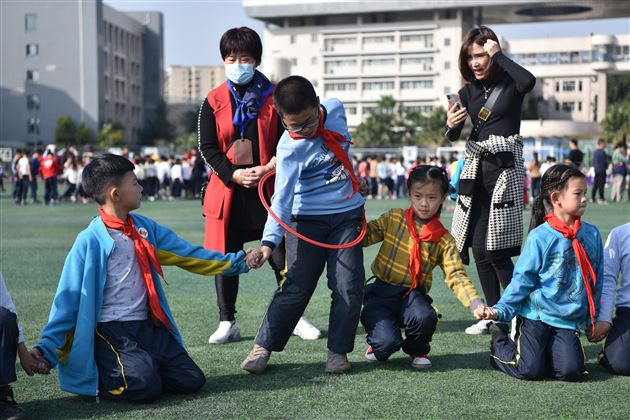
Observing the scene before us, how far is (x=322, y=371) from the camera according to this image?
4.50 m

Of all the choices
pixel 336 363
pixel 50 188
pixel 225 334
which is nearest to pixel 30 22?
pixel 50 188

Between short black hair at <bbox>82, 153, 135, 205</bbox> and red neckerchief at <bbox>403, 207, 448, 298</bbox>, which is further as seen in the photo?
red neckerchief at <bbox>403, 207, 448, 298</bbox>

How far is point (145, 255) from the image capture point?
410cm

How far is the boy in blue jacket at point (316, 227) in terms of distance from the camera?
443cm

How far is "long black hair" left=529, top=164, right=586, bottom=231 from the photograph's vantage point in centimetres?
447

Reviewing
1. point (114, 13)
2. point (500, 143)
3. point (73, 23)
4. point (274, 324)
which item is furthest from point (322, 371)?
point (114, 13)

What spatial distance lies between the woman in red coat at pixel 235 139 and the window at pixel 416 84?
296ft

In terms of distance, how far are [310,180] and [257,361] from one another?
3.41 feet

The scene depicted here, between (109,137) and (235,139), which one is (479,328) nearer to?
(235,139)

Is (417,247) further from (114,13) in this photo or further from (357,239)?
(114,13)

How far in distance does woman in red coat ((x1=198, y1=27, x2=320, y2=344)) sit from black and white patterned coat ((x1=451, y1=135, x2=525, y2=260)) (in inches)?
50.1

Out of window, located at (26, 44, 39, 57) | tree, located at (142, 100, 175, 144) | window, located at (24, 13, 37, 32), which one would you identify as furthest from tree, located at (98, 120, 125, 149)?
window, located at (24, 13, 37, 32)

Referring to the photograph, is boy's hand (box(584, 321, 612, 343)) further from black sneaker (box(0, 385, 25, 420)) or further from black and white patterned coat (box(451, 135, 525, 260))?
black sneaker (box(0, 385, 25, 420))

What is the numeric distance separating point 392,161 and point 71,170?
519 inches
